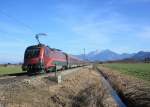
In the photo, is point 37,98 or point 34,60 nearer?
point 37,98

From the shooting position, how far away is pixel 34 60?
39.8 metres

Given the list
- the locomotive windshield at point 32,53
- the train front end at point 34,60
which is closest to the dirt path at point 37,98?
the train front end at point 34,60

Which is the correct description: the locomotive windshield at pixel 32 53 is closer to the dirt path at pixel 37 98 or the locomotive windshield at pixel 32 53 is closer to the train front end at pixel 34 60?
the train front end at pixel 34 60

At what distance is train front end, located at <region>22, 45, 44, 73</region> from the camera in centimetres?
3959

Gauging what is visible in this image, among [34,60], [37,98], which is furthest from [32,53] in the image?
[37,98]

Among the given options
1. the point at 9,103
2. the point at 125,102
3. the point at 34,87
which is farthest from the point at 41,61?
the point at 9,103

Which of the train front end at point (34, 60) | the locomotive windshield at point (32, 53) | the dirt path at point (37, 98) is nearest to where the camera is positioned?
the dirt path at point (37, 98)

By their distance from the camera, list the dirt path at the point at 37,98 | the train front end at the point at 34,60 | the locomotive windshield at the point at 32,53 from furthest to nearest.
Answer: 1. the locomotive windshield at the point at 32,53
2. the train front end at the point at 34,60
3. the dirt path at the point at 37,98

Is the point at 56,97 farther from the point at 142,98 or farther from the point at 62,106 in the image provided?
the point at 142,98

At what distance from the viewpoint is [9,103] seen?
16.6 metres

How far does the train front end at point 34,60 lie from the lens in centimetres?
3959

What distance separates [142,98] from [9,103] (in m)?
14.5

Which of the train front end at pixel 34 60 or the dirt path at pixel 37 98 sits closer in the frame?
the dirt path at pixel 37 98

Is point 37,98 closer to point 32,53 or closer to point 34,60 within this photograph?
point 34,60
